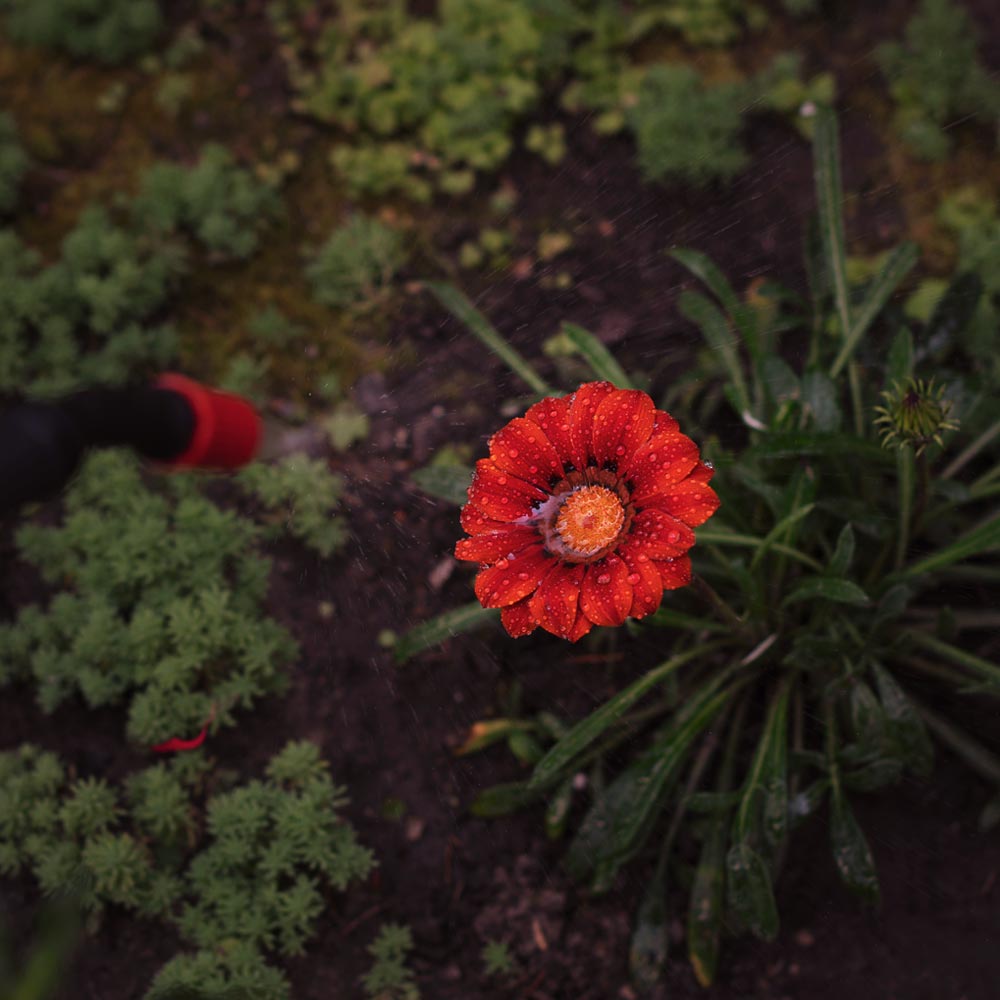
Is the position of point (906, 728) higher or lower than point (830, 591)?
lower

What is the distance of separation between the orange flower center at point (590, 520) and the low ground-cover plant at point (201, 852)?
1.03 m

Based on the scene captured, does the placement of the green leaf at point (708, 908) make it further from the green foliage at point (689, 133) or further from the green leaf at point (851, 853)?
the green foliage at point (689, 133)

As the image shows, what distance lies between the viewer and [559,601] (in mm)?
1334

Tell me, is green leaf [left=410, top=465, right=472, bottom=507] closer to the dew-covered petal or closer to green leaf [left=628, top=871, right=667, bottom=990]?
the dew-covered petal

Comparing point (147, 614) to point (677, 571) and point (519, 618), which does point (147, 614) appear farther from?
point (677, 571)

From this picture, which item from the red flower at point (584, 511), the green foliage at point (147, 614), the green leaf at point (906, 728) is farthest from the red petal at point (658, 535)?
the green foliage at point (147, 614)

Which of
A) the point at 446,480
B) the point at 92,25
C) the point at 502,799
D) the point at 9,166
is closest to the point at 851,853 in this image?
the point at 502,799

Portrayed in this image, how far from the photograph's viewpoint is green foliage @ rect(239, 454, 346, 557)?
8.00 feet

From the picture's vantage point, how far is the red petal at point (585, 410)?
54.0 inches

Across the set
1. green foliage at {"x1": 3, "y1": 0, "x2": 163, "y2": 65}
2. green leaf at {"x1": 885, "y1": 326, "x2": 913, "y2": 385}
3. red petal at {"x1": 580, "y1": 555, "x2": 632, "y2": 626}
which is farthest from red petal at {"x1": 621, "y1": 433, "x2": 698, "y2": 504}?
green foliage at {"x1": 3, "y1": 0, "x2": 163, "y2": 65}

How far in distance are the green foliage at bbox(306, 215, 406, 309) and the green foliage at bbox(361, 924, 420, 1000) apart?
1.65m

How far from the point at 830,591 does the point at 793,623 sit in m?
0.31

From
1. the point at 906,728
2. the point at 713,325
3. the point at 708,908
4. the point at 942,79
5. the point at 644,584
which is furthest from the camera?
the point at 942,79

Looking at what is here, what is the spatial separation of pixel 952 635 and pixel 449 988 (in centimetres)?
128
